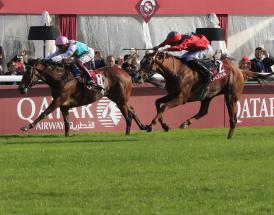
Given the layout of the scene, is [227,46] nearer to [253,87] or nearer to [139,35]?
[139,35]

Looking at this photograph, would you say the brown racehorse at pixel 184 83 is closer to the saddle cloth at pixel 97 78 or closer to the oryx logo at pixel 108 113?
the saddle cloth at pixel 97 78

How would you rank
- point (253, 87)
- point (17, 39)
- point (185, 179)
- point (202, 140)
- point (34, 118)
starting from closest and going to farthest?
1. point (185, 179)
2. point (202, 140)
3. point (34, 118)
4. point (253, 87)
5. point (17, 39)

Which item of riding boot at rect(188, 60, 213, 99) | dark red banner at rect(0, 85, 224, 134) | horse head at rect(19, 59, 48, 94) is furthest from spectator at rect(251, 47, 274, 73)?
horse head at rect(19, 59, 48, 94)

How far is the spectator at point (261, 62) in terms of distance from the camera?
25.1 metres

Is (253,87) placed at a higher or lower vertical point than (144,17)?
lower

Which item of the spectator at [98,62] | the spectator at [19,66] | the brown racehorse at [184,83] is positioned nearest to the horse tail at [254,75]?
the brown racehorse at [184,83]

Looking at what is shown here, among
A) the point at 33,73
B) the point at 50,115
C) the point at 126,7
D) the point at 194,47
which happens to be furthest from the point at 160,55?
the point at 126,7

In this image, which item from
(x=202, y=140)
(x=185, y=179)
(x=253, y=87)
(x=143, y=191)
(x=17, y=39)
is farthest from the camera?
(x=17, y=39)

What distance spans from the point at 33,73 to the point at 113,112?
2771mm

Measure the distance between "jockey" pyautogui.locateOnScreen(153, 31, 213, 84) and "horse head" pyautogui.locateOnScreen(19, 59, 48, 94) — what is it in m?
2.76

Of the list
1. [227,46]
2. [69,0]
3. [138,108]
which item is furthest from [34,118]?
[227,46]

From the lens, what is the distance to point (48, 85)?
70.1ft

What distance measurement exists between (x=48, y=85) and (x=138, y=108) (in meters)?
2.56

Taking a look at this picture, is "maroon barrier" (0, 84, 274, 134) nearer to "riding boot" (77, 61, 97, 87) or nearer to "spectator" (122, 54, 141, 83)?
"spectator" (122, 54, 141, 83)
